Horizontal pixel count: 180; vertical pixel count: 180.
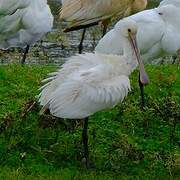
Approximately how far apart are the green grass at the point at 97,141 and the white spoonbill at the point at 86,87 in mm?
349

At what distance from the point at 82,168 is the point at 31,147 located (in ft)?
1.99

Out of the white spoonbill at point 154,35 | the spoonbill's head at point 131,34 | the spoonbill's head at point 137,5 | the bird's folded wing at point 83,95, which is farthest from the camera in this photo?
the spoonbill's head at point 137,5

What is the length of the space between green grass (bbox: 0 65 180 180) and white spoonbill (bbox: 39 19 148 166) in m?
0.35

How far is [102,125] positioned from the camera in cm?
838

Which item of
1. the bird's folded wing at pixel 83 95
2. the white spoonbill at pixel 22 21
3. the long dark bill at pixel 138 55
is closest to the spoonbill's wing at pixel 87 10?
the white spoonbill at pixel 22 21

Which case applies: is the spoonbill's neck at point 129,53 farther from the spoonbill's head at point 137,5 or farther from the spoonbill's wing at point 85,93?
the spoonbill's head at point 137,5

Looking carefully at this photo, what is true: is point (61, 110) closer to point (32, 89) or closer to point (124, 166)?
point (124, 166)

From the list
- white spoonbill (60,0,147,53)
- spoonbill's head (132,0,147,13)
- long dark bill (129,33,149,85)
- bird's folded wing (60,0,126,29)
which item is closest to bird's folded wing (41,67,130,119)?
long dark bill (129,33,149,85)

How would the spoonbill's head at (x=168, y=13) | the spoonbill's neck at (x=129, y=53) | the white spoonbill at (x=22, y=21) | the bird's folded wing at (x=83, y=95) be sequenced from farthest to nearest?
the white spoonbill at (x=22, y=21)
the spoonbill's head at (x=168, y=13)
the spoonbill's neck at (x=129, y=53)
the bird's folded wing at (x=83, y=95)

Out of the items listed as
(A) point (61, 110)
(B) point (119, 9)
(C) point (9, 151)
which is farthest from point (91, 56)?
(B) point (119, 9)

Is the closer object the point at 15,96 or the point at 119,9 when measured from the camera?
the point at 15,96

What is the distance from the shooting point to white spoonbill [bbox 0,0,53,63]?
11.0 metres

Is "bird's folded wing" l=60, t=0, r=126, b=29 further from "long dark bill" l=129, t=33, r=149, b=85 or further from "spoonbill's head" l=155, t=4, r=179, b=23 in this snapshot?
"long dark bill" l=129, t=33, r=149, b=85

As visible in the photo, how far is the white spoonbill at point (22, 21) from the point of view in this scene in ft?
36.1
